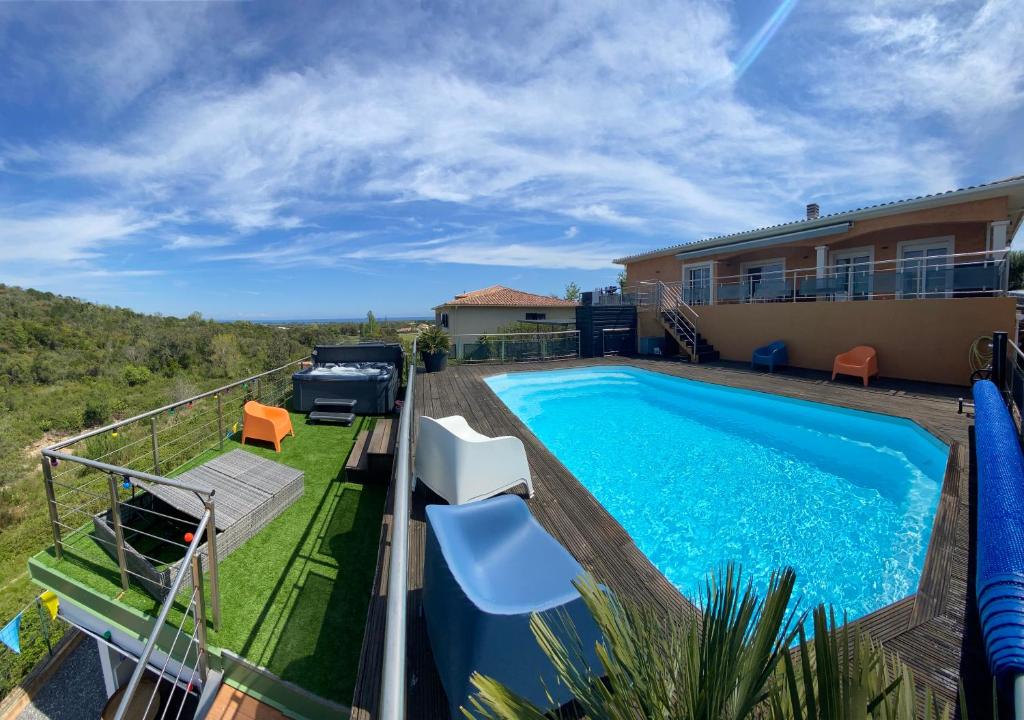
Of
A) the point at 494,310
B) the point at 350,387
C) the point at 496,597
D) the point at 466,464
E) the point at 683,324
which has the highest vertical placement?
the point at 494,310

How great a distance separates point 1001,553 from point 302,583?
193 inches

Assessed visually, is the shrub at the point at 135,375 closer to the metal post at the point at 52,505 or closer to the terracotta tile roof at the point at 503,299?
the terracotta tile roof at the point at 503,299

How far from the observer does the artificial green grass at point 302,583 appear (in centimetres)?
309

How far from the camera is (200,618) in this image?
2994 millimetres

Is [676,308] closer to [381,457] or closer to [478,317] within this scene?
[381,457]

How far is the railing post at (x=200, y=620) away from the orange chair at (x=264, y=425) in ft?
13.3

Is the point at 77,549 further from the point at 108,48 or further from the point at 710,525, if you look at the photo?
the point at 108,48

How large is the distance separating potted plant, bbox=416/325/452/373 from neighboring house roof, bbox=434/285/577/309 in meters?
13.4

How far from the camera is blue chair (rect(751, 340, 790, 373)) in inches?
468

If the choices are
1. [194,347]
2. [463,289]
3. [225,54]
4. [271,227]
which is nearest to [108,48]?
[225,54]

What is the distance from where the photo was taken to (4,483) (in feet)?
38.0

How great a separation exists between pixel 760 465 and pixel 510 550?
17.1 ft

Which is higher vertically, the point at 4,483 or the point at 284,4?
the point at 284,4

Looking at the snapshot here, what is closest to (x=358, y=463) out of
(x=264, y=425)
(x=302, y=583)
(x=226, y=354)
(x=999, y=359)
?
(x=302, y=583)
